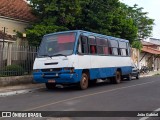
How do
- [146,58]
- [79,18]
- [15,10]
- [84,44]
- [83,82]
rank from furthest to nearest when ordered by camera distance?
[146,58] → [15,10] → [79,18] → [84,44] → [83,82]

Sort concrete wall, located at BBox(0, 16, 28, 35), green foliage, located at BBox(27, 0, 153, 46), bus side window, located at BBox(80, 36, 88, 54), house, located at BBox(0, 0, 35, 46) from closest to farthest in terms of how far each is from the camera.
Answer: bus side window, located at BBox(80, 36, 88, 54) < green foliage, located at BBox(27, 0, 153, 46) < house, located at BBox(0, 0, 35, 46) < concrete wall, located at BBox(0, 16, 28, 35)

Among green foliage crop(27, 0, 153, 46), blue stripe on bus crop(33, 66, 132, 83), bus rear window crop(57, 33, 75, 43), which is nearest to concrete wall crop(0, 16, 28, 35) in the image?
green foliage crop(27, 0, 153, 46)

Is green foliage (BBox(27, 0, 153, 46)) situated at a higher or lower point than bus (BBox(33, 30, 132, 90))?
higher

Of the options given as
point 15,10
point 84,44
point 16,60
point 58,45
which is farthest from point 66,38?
point 15,10

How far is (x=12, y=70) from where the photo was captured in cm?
1784

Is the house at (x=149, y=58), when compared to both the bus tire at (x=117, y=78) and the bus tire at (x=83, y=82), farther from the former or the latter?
the bus tire at (x=83, y=82)

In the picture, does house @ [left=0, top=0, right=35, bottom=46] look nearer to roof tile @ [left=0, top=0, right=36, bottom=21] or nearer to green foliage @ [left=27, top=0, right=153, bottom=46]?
roof tile @ [left=0, top=0, right=36, bottom=21]

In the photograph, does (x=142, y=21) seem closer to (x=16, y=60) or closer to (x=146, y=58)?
(x=146, y=58)

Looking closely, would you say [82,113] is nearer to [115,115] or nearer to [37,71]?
[115,115]

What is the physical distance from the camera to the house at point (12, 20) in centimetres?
2282

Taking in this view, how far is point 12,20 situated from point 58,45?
980cm

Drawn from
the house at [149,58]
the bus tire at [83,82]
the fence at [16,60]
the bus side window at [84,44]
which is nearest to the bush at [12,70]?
the fence at [16,60]

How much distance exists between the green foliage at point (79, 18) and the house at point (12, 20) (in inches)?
38.5

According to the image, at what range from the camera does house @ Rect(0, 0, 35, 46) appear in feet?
74.9
